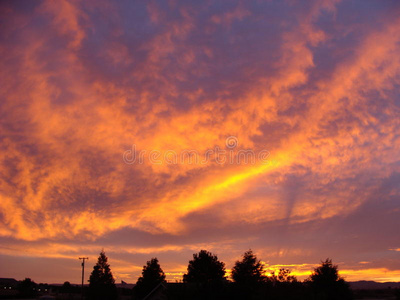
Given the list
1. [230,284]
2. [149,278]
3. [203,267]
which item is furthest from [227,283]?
[149,278]

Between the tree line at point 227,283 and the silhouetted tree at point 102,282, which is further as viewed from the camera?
the silhouetted tree at point 102,282

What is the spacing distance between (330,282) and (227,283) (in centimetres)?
2053

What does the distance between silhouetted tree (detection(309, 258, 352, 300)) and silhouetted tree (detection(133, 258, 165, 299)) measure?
40116 millimetres

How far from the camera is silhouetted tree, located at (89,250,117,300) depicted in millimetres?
68812

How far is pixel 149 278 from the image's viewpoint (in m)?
78.5

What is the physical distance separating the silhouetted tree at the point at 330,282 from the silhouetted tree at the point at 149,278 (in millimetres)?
40116

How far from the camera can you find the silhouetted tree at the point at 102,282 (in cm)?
6881

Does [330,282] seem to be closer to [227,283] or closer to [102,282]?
[227,283]

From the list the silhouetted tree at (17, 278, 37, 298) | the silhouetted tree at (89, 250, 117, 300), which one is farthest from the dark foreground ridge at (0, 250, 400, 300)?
the silhouetted tree at (17, 278, 37, 298)

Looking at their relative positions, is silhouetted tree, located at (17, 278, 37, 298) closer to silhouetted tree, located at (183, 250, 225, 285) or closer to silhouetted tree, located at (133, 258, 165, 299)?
silhouetted tree, located at (133, 258, 165, 299)

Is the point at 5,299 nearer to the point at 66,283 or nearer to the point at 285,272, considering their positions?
the point at 66,283

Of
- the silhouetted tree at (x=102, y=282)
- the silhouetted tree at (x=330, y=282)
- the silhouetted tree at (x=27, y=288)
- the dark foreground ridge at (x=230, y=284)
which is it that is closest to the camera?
the dark foreground ridge at (x=230, y=284)

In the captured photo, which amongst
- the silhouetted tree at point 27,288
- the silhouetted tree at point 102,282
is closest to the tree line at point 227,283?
the silhouetted tree at point 102,282

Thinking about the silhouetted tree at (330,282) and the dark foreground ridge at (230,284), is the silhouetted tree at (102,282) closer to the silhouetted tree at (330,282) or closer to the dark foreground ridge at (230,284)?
the dark foreground ridge at (230,284)
